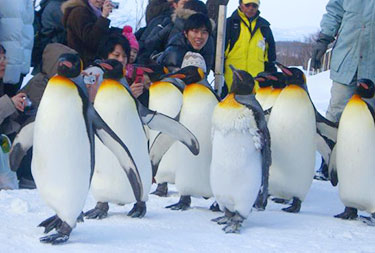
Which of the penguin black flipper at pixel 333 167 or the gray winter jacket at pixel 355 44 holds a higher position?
the gray winter jacket at pixel 355 44

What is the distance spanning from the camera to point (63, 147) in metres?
2.84

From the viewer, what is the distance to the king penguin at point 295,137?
395 cm

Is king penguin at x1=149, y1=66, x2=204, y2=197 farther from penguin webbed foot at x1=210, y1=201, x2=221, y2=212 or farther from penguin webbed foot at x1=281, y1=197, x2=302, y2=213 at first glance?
penguin webbed foot at x1=281, y1=197, x2=302, y2=213

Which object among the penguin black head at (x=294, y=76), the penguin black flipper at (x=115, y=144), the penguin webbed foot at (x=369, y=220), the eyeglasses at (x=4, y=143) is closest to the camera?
the penguin black flipper at (x=115, y=144)

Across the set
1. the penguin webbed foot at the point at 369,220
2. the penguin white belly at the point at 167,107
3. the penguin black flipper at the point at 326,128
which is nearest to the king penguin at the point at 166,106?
the penguin white belly at the point at 167,107

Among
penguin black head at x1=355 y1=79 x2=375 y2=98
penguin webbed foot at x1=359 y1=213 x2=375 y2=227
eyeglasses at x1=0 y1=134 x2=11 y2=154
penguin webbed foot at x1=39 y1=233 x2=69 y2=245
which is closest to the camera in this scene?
penguin webbed foot at x1=39 y1=233 x2=69 y2=245

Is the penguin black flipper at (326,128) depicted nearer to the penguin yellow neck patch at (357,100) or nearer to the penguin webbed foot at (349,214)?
the penguin yellow neck patch at (357,100)

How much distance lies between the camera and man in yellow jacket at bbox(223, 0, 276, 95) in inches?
217

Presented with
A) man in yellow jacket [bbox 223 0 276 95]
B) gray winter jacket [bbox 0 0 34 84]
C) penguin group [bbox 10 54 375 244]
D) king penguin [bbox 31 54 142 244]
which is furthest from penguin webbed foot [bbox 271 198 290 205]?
gray winter jacket [bbox 0 0 34 84]

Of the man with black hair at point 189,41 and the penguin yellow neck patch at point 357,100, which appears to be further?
the man with black hair at point 189,41

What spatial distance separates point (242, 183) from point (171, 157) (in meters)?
1.09

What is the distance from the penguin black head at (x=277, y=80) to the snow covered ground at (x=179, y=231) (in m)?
1.02

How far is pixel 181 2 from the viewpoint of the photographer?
539cm

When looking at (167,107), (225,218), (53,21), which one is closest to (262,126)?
(225,218)
